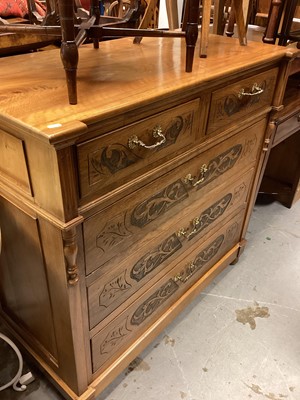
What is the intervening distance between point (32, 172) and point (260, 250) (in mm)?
1434

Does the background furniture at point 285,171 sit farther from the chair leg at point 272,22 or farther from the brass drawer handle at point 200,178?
the brass drawer handle at point 200,178

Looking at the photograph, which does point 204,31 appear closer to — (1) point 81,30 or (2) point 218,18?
(1) point 81,30

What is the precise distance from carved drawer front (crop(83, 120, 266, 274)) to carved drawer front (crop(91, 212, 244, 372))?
253mm

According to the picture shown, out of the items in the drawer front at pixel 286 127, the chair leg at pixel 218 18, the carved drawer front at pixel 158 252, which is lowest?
the carved drawer front at pixel 158 252

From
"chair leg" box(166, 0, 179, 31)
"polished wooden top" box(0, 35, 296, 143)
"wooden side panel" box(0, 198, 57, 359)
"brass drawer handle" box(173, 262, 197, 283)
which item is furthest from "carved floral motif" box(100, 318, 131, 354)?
"chair leg" box(166, 0, 179, 31)

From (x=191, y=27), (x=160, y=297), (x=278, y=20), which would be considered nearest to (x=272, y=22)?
(x=278, y=20)

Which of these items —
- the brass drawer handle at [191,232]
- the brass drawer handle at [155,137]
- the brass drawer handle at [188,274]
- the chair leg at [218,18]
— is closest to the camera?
the brass drawer handle at [155,137]

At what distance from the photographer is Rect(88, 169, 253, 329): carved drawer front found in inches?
38.9

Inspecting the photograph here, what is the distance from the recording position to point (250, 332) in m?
1.44

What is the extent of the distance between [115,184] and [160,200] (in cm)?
23

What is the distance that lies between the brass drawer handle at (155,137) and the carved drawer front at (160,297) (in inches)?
21.4

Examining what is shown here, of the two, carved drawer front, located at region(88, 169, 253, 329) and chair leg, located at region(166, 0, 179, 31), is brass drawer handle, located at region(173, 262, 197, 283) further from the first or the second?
chair leg, located at region(166, 0, 179, 31)

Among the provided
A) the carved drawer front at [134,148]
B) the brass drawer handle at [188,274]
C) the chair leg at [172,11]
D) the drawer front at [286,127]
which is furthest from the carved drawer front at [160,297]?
the chair leg at [172,11]

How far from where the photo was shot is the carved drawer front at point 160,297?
3.62ft
